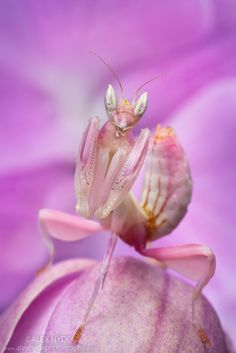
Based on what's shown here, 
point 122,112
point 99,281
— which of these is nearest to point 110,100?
point 122,112

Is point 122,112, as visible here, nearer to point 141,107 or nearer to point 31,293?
point 141,107

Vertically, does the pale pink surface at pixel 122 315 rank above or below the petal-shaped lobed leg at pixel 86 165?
below

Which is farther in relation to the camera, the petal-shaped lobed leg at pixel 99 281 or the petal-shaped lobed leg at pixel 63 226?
the petal-shaped lobed leg at pixel 63 226

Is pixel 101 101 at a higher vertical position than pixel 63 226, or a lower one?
higher

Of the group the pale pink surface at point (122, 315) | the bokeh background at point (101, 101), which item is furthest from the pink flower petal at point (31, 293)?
the bokeh background at point (101, 101)

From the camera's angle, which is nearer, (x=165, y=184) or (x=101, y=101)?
(x=165, y=184)

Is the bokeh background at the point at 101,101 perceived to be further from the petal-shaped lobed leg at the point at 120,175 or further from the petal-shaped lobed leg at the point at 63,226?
the petal-shaped lobed leg at the point at 120,175

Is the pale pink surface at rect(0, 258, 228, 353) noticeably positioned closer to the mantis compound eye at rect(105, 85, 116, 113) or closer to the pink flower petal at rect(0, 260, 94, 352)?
the pink flower petal at rect(0, 260, 94, 352)
